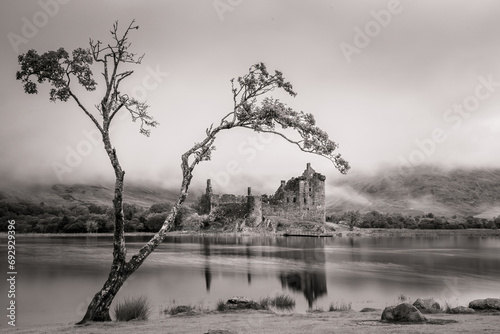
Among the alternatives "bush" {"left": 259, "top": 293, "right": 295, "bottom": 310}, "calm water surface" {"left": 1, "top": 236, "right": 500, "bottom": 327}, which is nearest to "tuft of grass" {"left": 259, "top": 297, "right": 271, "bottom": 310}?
"bush" {"left": 259, "top": 293, "right": 295, "bottom": 310}

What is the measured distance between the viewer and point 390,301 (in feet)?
54.3

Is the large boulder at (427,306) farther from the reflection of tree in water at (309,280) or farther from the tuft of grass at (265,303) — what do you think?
the tuft of grass at (265,303)

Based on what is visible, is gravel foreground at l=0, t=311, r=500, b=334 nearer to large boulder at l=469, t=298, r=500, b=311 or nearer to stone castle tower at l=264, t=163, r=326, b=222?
large boulder at l=469, t=298, r=500, b=311

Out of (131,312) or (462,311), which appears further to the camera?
(131,312)

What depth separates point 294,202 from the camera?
71.8 meters

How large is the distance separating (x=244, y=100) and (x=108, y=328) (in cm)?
712

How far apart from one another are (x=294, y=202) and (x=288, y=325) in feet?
202

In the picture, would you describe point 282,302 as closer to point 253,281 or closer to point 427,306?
point 427,306

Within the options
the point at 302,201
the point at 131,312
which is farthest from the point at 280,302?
the point at 302,201

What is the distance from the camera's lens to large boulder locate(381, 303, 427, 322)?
10297 mm

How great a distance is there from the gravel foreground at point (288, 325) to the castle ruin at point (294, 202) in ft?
192

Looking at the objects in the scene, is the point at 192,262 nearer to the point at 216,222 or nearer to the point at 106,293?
the point at 106,293

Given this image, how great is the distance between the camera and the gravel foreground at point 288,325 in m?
9.47

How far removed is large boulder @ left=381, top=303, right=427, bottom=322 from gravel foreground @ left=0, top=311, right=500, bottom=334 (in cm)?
22
